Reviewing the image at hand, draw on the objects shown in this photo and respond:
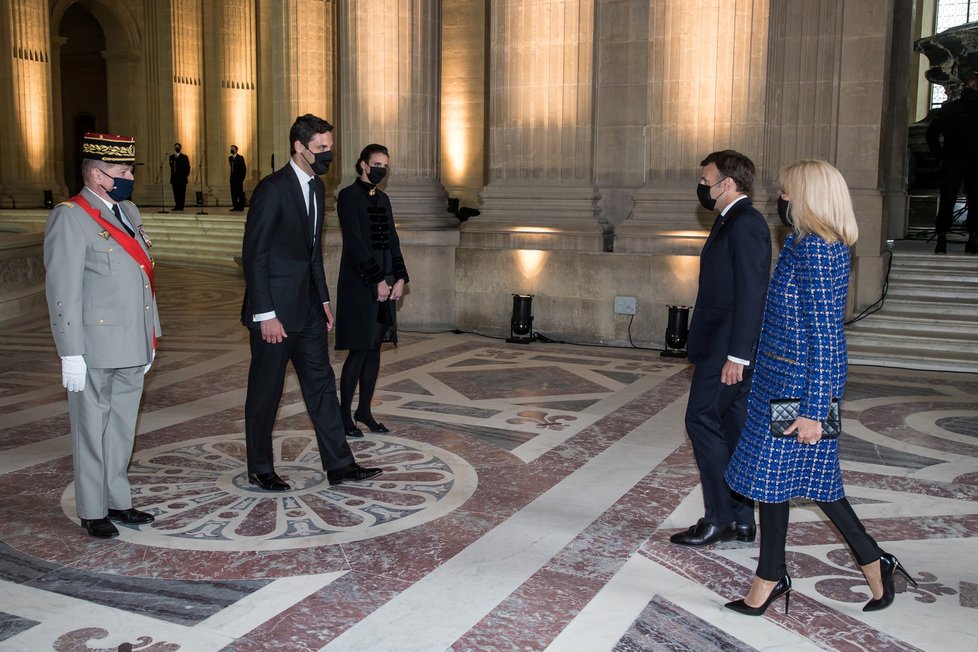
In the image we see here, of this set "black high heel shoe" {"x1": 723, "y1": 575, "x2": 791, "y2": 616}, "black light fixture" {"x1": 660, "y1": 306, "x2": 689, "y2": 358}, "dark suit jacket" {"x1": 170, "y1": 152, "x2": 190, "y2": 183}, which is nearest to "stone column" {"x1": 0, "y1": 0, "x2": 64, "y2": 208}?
"dark suit jacket" {"x1": 170, "y1": 152, "x2": 190, "y2": 183}

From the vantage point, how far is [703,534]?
459 centimetres

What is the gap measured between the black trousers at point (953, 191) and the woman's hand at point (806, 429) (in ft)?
31.1

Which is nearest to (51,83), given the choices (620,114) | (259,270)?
(620,114)

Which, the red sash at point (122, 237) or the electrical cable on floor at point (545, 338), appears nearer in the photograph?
the red sash at point (122, 237)

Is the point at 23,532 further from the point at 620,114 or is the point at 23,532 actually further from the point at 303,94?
the point at 303,94

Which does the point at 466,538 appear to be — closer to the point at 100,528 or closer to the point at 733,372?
the point at 733,372

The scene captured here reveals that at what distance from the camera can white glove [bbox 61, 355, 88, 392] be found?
4.34 m

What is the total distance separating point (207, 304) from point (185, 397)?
6.92 meters

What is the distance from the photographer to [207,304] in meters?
14.5

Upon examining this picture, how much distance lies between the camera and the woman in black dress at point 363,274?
648 cm

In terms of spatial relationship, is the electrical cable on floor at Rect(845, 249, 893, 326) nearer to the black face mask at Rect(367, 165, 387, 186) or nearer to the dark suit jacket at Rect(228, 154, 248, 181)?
the black face mask at Rect(367, 165, 387, 186)

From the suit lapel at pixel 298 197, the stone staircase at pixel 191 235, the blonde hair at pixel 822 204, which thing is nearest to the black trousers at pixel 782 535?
the blonde hair at pixel 822 204

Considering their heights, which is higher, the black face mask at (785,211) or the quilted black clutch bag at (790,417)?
the black face mask at (785,211)

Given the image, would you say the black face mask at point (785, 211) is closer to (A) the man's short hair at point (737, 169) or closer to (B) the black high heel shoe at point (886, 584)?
(A) the man's short hair at point (737, 169)
